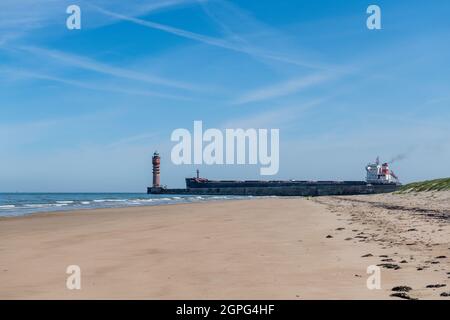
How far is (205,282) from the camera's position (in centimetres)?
797

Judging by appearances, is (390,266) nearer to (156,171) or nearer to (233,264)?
(233,264)

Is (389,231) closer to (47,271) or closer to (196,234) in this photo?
(196,234)

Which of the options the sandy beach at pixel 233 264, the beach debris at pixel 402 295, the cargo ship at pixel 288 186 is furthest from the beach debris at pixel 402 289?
the cargo ship at pixel 288 186

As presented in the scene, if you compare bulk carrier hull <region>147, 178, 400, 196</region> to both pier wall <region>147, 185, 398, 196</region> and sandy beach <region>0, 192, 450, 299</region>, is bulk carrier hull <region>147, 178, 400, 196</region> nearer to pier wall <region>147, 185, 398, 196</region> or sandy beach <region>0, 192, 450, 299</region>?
pier wall <region>147, 185, 398, 196</region>

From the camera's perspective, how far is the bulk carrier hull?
429 ft

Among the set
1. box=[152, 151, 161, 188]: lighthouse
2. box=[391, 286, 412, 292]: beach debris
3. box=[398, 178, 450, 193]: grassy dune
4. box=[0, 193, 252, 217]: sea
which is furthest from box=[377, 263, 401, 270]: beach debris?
box=[152, 151, 161, 188]: lighthouse

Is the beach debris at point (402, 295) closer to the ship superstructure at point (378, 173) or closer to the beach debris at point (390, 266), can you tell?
the beach debris at point (390, 266)

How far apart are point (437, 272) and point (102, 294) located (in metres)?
5.56

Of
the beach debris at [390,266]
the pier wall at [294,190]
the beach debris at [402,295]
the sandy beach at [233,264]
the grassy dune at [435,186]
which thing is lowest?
the pier wall at [294,190]

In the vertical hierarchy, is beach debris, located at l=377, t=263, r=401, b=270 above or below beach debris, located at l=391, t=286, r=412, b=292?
below

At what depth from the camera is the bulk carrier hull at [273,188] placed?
13088 centimetres

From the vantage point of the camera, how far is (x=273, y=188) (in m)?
152
